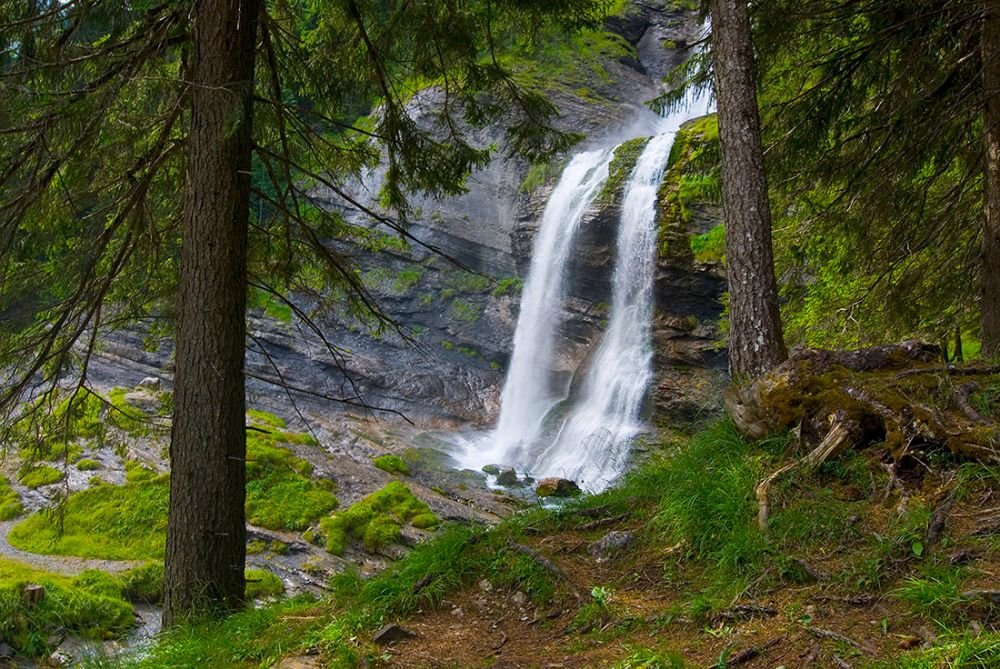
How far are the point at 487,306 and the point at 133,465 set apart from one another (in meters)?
11.7

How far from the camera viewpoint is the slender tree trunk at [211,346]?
4.56m

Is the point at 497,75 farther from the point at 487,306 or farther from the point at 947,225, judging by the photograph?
the point at 487,306

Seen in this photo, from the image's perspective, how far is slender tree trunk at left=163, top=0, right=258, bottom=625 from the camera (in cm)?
456

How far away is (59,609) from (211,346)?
400 centimetres

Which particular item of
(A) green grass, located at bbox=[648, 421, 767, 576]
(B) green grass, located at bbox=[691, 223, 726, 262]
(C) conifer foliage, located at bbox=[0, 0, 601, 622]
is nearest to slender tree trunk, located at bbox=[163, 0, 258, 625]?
(C) conifer foliage, located at bbox=[0, 0, 601, 622]

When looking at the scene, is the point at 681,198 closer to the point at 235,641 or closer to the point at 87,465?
the point at 87,465

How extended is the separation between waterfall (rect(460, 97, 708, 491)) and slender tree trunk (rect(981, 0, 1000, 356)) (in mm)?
7801

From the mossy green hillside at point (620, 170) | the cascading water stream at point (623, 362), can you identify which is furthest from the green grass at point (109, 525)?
the mossy green hillside at point (620, 170)

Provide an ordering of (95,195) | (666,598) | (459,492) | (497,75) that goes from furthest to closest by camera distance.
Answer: (459,492), (497,75), (95,195), (666,598)

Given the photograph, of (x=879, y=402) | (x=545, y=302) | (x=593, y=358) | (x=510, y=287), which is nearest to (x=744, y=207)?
(x=879, y=402)

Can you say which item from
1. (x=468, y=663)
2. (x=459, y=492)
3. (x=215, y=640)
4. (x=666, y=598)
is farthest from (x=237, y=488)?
(x=459, y=492)

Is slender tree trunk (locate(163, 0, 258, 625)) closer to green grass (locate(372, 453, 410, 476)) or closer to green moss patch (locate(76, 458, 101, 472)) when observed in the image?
green moss patch (locate(76, 458, 101, 472))

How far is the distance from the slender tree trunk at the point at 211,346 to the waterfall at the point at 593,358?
360 inches

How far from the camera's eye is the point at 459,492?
42.2ft
